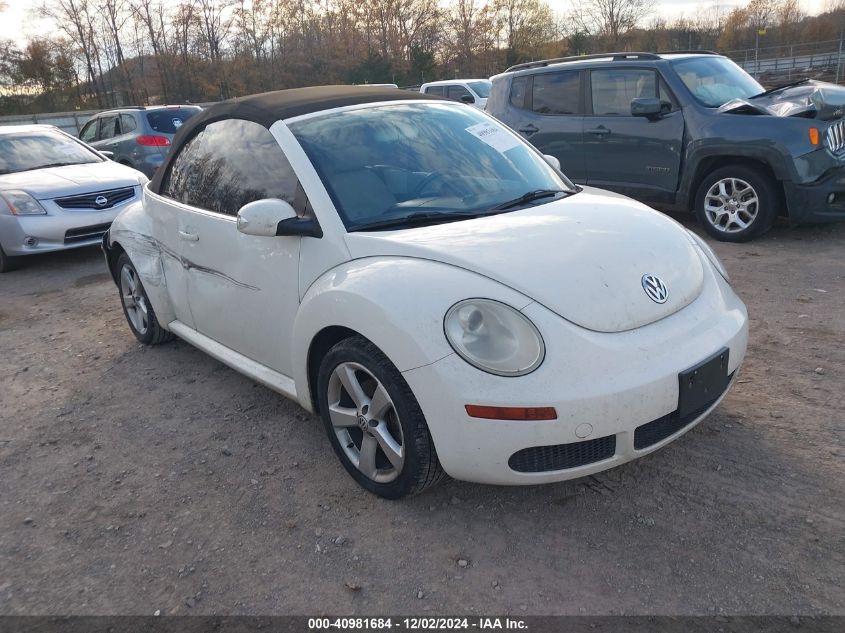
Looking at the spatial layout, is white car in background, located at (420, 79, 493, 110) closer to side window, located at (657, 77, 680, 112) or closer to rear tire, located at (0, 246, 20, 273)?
side window, located at (657, 77, 680, 112)

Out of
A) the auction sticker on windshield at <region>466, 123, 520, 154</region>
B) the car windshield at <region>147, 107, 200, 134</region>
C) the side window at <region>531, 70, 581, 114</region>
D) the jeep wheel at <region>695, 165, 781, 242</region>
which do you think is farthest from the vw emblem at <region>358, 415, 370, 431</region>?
the car windshield at <region>147, 107, 200, 134</region>

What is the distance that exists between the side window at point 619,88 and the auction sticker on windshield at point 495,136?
3.84 m

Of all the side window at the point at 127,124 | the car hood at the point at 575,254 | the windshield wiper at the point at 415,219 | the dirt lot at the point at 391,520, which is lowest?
the dirt lot at the point at 391,520

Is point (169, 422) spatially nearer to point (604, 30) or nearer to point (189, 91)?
point (189, 91)

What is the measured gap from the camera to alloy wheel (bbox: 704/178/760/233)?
6.47 meters

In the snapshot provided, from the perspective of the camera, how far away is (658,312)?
2627 millimetres

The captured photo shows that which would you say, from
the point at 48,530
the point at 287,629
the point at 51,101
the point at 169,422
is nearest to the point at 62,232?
the point at 169,422

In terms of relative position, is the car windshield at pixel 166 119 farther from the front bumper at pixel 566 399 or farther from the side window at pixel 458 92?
the front bumper at pixel 566 399

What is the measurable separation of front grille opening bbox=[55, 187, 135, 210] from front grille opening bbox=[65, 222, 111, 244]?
258 millimetres

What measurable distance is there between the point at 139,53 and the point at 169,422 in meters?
43.1

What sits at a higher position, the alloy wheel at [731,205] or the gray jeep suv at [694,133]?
the gray jeep suv at [694,133]

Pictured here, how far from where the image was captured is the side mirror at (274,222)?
2.99m

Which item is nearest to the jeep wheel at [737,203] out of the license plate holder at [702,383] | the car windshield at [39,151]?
the license plate holder at [702,383]

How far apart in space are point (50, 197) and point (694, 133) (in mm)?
6879
